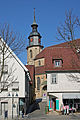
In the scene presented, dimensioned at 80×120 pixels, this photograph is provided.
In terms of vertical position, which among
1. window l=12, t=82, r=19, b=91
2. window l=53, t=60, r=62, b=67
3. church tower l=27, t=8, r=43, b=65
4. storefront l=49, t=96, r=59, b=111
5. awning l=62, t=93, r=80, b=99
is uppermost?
church tower l=27, t=8, r=43, b=65

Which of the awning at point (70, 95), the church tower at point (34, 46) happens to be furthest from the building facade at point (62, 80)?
the church tower at point (34, 46)

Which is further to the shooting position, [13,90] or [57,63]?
[57,63]

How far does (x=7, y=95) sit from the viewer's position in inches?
1024

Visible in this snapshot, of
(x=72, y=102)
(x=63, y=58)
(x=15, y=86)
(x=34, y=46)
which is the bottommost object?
(x=72, y=102)

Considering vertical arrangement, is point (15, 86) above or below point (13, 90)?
above

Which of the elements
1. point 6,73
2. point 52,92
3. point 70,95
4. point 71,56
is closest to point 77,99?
point 70,95

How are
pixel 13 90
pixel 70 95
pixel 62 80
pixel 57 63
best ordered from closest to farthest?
pixel 13 90
pixel 70 95
pixel 62 80
pixel 57 63

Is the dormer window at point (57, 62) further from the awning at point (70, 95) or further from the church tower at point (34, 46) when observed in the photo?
the church tower at point (34, 46)

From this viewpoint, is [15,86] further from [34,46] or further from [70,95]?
[34,46]

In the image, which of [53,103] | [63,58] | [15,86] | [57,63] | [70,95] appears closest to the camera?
[15,86]

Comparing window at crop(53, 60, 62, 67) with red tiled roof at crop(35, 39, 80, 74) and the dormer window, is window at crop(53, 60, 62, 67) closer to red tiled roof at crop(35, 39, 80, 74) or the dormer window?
the dormer window

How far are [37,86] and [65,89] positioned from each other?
32257 mm

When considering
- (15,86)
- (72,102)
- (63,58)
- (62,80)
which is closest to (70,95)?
(72,102)

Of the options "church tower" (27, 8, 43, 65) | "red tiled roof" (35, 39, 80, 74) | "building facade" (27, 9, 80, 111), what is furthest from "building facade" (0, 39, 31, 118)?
"church tower" (27, 8, 43, 65)
